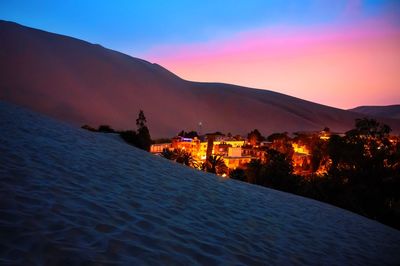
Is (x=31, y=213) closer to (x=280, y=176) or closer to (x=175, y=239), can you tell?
(x=175, y=239)

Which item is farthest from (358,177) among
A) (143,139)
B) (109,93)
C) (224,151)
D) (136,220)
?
(109,93)

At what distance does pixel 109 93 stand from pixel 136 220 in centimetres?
7589

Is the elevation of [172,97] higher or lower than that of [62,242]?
higher

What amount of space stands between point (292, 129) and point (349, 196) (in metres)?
87.7

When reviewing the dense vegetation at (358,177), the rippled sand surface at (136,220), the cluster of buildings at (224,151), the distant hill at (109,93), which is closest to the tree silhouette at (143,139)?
the dense vegetation at (358,177)

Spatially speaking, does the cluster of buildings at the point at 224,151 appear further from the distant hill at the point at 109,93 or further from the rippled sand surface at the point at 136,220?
the rippled sand surface at the point at 136,220

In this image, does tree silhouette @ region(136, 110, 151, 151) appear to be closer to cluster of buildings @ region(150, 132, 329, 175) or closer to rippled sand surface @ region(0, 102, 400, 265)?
cluster of buildings @ region(150, 132, 329, 175)

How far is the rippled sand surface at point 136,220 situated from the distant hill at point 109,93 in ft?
167

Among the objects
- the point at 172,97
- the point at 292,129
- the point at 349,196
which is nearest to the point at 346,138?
the point at 349,196

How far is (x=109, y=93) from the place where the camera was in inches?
3051

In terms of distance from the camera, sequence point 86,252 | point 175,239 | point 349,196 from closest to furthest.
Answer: point 86,252 < point 175,239 < point 349,196

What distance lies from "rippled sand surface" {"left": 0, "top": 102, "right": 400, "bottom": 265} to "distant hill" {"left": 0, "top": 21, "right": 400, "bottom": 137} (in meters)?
51.0

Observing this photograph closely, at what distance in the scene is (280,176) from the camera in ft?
77.9

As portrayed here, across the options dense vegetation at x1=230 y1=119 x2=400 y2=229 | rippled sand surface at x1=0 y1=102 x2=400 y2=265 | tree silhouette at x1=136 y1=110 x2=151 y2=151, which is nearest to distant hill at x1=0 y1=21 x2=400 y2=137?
tree silhouette at x1=136 y1=110 x2=151 y2=151
